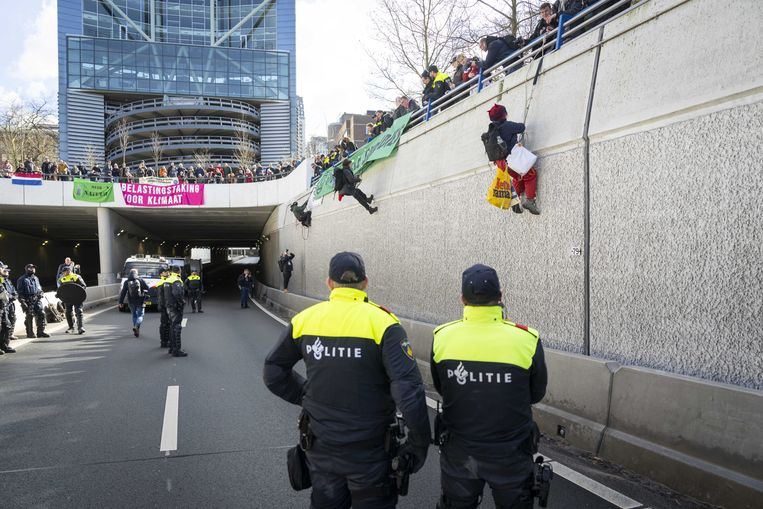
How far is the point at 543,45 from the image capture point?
7.36 meters

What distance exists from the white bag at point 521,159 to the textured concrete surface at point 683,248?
923 millimetres

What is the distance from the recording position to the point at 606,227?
548 centimetres

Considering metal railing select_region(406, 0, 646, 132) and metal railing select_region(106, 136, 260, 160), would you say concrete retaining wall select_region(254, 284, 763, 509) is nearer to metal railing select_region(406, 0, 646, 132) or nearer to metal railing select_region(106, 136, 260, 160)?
metal railing select_region(406, 0, 646, 132)

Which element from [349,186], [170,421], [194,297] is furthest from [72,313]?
[170,421]

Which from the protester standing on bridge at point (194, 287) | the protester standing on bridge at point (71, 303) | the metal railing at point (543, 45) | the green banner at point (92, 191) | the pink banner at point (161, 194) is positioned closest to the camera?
the metal railing at point (543, 45)

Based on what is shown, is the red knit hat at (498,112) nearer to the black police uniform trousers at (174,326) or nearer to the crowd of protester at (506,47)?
the crowd of protester at (506,47)

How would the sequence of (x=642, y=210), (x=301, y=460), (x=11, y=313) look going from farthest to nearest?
(x=11, y=313) → (x=642, y=210) → (x=301, y=460)

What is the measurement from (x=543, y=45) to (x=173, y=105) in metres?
74.2

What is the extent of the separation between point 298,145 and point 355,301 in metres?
76.0

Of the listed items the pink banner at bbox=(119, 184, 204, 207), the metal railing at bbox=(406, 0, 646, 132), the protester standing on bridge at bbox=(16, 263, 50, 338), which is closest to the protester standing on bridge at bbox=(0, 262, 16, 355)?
the protester standing on bridge at bbox=(16, 263, 50, 338)

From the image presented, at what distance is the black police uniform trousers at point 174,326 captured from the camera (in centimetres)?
980

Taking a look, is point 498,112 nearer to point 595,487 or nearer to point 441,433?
point 595,487

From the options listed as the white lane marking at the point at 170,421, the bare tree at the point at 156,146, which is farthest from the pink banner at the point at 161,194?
the bare tree at the point at 156,146

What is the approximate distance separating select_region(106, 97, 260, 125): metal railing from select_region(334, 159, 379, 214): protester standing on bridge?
65345 millimetres
